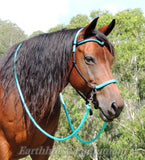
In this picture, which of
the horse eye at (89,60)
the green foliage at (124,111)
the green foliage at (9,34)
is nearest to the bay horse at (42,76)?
the horse eye at (89,60)

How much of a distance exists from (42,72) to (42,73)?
0.01m

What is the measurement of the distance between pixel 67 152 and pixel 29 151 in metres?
5.66

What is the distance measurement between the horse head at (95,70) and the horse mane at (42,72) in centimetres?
6

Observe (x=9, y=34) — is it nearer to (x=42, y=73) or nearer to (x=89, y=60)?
(x=42, y=73)

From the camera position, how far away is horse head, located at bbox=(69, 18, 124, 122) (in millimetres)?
2004

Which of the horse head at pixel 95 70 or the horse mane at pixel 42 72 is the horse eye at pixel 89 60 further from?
the horse mane at pixel 42 72

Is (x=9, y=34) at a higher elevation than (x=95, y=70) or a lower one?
lower

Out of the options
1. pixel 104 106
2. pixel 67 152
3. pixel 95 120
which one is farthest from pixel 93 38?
pixel 67 152

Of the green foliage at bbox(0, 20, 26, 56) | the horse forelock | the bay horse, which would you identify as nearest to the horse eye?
the bay horse

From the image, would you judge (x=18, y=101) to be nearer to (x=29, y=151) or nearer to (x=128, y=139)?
(x=29, y=151)

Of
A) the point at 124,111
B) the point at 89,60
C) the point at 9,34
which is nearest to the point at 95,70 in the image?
the point at 89,60

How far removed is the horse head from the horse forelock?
0.11 m

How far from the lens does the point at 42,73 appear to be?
2264 mm

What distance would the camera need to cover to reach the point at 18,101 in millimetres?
2266
